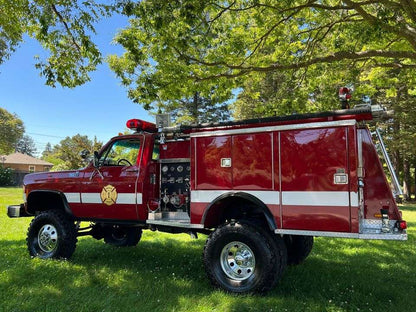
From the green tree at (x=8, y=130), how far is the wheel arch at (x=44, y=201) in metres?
51.1

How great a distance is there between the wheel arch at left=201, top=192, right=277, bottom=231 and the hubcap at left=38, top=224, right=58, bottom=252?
312 centimetres

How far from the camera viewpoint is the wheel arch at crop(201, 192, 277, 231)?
5.02 meters

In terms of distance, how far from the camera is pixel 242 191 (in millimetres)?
5051

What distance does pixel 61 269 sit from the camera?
5.90 metres

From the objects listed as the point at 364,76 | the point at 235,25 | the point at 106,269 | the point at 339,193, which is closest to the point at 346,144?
the point at 339,193

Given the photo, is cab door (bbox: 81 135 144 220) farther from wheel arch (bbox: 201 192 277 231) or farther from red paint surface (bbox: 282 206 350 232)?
red paint surface (bbox: 282 206 350 232)

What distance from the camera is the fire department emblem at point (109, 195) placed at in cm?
627

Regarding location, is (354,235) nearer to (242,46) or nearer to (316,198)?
(316,198)

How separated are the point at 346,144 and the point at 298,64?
558 cm

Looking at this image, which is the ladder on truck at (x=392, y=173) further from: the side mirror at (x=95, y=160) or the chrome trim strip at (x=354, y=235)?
the side mirror at (x=95, y=160)

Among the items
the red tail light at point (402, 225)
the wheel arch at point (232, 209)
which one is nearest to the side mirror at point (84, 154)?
the wheel arch at point (232, 209)

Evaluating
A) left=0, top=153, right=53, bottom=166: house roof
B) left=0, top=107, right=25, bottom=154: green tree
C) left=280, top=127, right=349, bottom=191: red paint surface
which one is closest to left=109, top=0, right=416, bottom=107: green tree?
left=280, top=127, right=349, bottom=191: red paint surface

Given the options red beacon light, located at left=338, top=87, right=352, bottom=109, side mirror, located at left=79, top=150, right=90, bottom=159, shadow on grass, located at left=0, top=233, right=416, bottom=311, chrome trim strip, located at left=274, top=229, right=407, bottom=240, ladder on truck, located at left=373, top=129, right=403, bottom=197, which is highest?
red beacon light, located at left=338, top=87, right=352, bottom=109

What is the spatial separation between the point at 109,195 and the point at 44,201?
1791 mm
